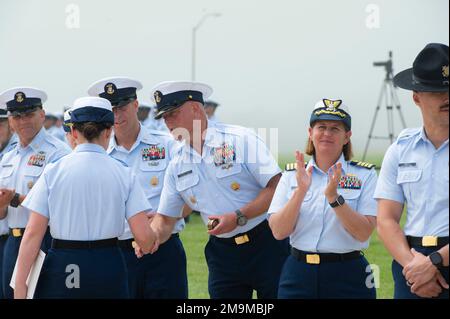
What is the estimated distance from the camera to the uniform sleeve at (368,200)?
4887mm

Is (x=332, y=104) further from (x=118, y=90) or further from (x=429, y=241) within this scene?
(x=118, y=90)

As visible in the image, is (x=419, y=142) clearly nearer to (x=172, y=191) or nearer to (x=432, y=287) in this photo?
(x=432, y=287)

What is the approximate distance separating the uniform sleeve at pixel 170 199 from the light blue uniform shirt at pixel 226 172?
0.06 metres

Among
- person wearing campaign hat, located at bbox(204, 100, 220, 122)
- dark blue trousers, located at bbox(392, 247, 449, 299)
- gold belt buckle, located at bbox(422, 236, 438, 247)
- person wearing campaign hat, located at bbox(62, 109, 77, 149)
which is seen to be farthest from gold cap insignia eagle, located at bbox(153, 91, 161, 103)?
person wearing campaign hat, located at bbox(204, 100, 220, 122)

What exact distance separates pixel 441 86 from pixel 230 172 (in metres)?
1.92

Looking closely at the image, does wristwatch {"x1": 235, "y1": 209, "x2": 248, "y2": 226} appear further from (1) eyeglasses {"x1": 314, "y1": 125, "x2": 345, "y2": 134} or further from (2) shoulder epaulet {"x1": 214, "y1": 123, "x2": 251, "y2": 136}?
(1) eyeglasses {"x1": 314, "y1": 125, "x2": 345, "y2": 134}

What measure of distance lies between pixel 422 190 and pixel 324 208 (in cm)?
77

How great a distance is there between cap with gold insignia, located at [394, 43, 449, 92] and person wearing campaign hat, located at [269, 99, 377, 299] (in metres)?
0.73

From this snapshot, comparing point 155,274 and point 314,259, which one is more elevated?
point 314,259

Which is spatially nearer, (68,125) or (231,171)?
(68,125)

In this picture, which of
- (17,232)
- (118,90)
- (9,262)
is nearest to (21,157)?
(17,232)

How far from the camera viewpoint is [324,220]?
4.86 metres

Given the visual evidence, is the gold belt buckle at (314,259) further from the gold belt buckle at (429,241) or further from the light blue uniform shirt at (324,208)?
the gold belt buckle at (429,241)

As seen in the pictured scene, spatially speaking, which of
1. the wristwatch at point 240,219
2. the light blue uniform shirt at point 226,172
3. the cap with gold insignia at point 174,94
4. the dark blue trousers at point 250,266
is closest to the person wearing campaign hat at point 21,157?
the cap with gold insignia at point 174,94
